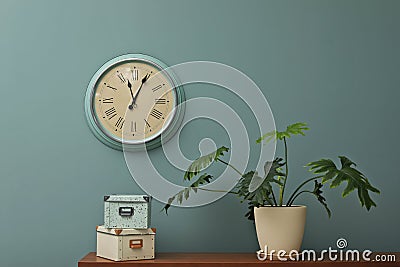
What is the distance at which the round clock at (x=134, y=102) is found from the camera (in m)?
2.69

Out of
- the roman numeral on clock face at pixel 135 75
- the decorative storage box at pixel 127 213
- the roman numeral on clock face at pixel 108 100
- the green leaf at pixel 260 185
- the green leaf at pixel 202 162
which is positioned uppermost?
the roman numeral on clock face at pixel 135 75

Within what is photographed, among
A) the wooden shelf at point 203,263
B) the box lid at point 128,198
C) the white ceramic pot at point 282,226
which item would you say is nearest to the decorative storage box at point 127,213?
the box lid at point 128,198

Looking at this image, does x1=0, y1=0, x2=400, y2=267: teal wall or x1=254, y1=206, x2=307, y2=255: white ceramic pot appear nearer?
x1=254, y1=206, x2=307, y2=255: white ceramic pot

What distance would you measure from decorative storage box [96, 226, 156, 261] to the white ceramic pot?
0.44m

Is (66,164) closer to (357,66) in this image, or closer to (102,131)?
(102,131)

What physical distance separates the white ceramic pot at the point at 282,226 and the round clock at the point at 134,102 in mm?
578

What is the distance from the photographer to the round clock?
8.81 ft

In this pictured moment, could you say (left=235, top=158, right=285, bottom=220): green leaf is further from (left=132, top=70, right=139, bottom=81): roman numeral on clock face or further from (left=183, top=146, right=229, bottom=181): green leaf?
(left=132, top=70, right=139, bottom=81): roman numeral on clock face

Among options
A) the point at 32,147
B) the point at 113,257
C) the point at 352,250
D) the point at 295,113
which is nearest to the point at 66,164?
the point at 32,147

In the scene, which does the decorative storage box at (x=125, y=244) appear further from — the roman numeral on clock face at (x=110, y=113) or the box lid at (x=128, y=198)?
the roman numeral on clock face at (x=110, y=113)

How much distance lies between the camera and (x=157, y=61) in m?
2.72

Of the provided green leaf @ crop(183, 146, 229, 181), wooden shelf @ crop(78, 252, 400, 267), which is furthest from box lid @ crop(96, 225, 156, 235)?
green leaf @ crop(183, 146, 229, 181)

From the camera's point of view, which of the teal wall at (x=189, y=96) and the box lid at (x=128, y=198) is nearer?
Answer: the box lid at (x=128, y=198)

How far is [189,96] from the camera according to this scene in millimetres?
2734
